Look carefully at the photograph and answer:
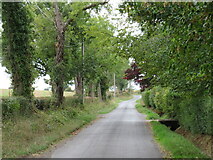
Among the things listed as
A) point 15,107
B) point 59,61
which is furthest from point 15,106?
Answer: point 59,61

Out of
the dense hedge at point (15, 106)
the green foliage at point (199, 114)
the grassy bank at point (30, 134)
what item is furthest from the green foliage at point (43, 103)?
the green foliage at point (199, 114)

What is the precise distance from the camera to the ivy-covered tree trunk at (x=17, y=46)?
11.8 m

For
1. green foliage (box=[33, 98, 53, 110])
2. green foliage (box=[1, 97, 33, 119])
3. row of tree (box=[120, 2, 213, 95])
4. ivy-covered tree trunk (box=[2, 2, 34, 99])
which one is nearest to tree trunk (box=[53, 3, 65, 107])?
green foliage (box=[33, 98, 53, 110])

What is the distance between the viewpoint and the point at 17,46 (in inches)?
473

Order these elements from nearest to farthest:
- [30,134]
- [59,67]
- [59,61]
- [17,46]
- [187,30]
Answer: [187,30] → [30,134] → [17,46] → [59,67] → [59,61]

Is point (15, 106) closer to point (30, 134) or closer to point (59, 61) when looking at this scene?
point (30, 134)

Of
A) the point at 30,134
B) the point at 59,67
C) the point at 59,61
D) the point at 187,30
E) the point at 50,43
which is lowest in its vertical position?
the point at 30,134

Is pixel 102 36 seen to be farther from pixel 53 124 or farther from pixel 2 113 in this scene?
pixel 2 113

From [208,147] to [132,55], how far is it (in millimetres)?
5822

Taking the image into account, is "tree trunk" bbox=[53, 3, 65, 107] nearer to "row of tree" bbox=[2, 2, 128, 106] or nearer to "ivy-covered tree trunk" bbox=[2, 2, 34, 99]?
"row of tree" bbox=[2, 2, 128, 106]

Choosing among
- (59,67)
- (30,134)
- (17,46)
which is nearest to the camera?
(30,134)

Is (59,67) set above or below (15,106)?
above

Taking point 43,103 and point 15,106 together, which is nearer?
point 15,106

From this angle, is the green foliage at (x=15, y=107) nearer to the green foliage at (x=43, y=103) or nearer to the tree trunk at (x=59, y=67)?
the green foliage at (x=43, y=103)
